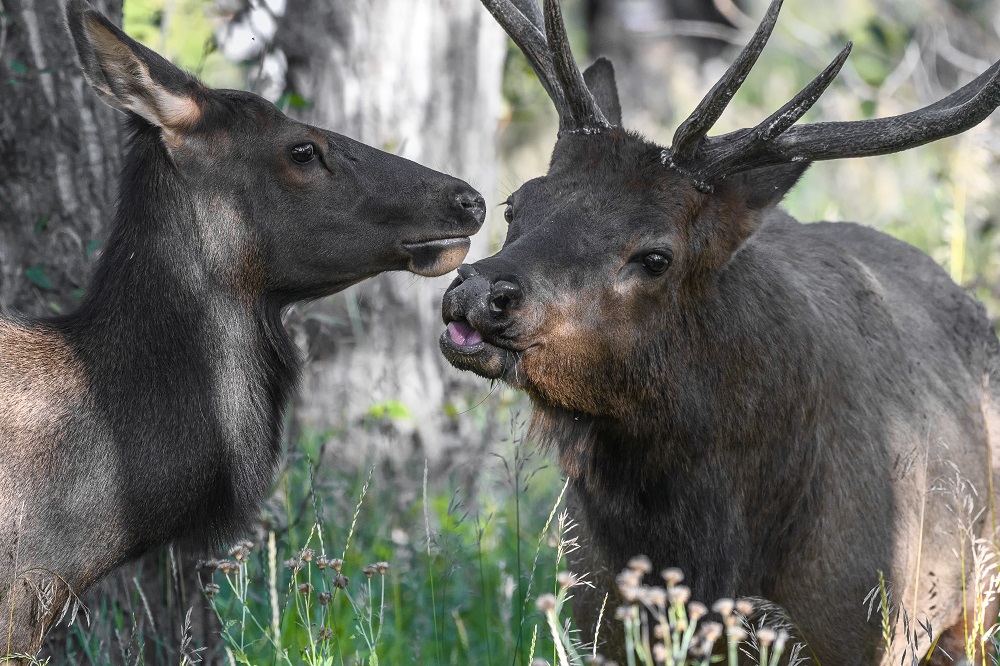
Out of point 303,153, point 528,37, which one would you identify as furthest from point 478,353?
point 528,37

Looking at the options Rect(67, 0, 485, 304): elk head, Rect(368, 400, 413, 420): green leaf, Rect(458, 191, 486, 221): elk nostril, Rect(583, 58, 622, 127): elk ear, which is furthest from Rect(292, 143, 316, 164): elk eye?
Rect(368, 400, 413, 420): green leaf

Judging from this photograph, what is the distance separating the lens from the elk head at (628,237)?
395cm

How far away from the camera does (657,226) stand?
415 centimetres

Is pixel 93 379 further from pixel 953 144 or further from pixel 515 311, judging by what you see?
pixel 953 144

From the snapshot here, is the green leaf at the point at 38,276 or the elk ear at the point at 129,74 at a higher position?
the elk ear at the point at 129,74

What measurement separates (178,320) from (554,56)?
1750 millimetres

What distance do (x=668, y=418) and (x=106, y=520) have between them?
2042mm

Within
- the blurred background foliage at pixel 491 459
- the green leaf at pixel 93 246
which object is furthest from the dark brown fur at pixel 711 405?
the green leaf at pixel 93 246

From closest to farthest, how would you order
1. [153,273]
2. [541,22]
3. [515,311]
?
[515,311] < [153,273] < [541,22]

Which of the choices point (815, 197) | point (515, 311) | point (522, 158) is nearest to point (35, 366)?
point (515, 311)

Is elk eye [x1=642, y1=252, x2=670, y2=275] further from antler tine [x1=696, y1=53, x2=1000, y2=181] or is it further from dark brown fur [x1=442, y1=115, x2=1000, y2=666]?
antler tine [x1=696, y1=53, x2=1000, y2=181]

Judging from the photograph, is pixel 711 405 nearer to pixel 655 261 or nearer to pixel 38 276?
pixel 655 261

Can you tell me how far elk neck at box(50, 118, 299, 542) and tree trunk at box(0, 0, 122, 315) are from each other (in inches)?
31.6

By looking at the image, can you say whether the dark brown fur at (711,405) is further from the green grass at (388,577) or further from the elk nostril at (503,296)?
the green grass at (388,577)
